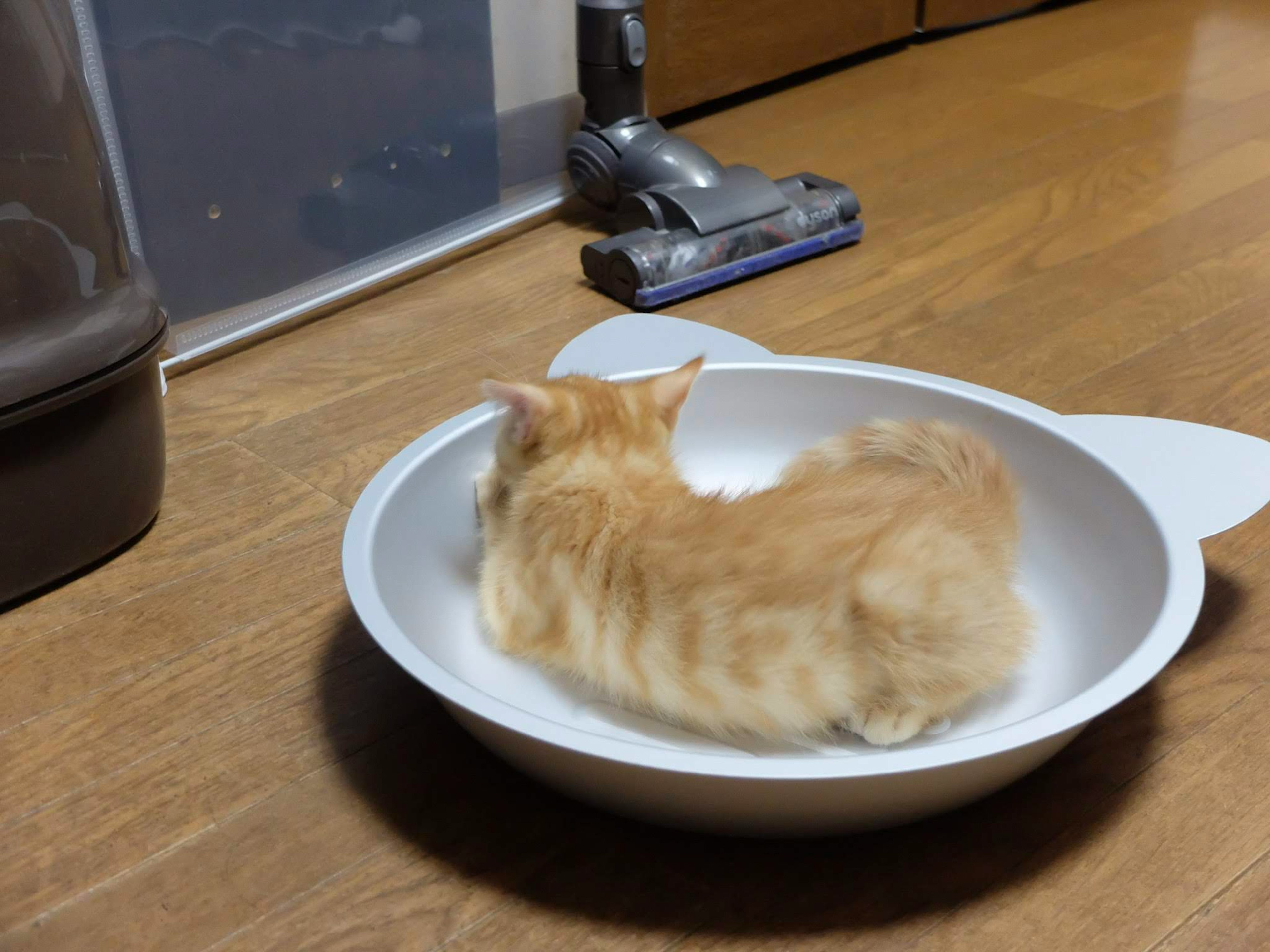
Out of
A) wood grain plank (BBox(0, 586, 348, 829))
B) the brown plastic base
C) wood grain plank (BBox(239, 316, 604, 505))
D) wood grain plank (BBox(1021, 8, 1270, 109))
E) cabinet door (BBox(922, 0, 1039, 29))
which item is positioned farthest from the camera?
cabinet door (BBox(922, 0, 1039, 29))

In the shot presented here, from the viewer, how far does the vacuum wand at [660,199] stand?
1693 millimetres

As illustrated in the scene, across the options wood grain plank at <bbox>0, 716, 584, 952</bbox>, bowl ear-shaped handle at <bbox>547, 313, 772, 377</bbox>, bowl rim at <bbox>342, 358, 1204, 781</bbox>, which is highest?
bowl rim at <bbox>342, 358, 1204, 781</bbox>

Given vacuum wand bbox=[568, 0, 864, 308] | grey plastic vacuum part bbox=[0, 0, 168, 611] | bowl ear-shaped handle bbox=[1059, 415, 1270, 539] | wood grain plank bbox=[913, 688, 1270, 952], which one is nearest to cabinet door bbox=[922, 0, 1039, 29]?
vacuum wand bbox=[568, 0, 864, 308]

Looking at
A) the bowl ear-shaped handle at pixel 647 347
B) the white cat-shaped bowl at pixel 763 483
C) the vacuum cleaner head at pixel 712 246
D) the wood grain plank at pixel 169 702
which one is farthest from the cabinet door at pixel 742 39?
the wood grain plank at pixel 169 702

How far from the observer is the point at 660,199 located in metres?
1.78

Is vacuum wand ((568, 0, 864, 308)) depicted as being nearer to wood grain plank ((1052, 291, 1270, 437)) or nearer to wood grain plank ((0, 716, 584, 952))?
wood grain plank ((1052, 291, 1270, 437))

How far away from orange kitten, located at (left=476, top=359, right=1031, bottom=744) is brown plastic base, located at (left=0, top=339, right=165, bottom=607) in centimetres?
40

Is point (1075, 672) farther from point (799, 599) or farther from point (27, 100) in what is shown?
point (27, 100)

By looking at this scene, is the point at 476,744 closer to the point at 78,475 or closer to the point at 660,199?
the point at 78,475

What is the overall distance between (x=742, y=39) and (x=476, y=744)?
1.86 m

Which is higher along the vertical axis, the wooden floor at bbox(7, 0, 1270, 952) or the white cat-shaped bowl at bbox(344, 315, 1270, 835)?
the white cat-shaped bowl at bbox(344, 315, 1270, 835)

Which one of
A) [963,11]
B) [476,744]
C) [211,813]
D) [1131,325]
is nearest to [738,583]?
[476,744]

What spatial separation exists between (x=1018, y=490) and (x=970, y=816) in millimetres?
293

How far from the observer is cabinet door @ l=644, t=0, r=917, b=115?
232 cm
